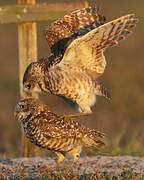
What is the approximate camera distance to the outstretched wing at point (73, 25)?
8.03 m

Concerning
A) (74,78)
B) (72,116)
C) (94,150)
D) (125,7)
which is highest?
(125,7)

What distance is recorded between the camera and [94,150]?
27.0ft

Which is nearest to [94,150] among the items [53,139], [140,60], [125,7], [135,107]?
[53,139]

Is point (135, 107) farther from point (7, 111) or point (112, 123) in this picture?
point (7, 111)

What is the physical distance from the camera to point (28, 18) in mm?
8008

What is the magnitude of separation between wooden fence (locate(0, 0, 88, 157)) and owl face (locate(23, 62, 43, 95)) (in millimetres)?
715

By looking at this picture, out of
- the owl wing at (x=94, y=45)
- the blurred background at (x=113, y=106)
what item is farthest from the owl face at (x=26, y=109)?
the blurred background at (x=113, y=106)

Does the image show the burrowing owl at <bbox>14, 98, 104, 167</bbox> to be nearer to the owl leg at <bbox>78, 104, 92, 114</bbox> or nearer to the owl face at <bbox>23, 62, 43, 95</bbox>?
the owl face at <bbox>23, 62, 43, 95</bbox>

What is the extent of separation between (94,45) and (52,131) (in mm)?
1315

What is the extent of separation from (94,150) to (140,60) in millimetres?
11930

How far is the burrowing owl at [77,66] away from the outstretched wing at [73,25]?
0.06 meters

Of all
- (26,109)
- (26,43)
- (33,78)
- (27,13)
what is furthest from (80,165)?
(27,13)

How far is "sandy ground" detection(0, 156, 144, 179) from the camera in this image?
6.83m

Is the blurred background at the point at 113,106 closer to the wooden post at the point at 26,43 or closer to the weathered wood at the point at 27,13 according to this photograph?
the wooden post at the point at 26,43
